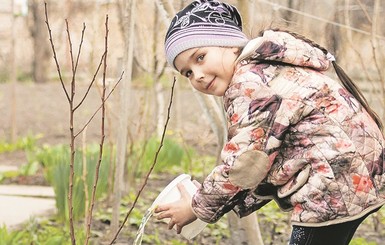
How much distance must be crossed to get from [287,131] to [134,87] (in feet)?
19.7

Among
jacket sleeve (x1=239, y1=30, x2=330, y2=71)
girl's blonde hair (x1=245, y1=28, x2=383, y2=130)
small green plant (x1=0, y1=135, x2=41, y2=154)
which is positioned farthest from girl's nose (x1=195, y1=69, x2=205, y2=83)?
small green plant (x1=0, y1=135, x2=41, y2=154)

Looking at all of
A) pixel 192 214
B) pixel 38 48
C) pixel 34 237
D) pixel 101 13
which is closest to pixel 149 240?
pixel 34 237

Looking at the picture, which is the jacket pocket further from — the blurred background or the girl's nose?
the blurred background

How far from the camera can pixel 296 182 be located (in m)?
2.29

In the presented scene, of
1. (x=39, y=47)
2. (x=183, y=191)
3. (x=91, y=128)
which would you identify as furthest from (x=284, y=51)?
(x=39, y=47)

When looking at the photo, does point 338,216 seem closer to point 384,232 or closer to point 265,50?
point 265,50

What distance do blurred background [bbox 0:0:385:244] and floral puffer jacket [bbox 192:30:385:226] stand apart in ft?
Answer: 1.12

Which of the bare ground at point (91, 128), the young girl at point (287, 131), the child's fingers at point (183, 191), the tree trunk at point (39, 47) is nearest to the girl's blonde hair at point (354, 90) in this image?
the young girl at point (287, 131)

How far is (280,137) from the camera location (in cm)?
225

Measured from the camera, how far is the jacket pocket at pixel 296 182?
2.27m

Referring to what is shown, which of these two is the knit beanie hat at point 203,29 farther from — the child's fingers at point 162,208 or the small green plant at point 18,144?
the small green plant at point 18,144

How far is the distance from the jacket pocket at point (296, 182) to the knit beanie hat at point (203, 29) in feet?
1.42

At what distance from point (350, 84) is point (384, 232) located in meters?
2.22

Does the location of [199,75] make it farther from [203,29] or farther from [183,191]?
[183,191]
